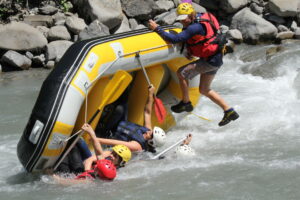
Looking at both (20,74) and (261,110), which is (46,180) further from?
(20,74)

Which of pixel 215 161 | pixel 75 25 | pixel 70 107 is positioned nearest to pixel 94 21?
pixel 75 25

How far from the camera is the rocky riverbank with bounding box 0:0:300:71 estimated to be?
34.6 feet

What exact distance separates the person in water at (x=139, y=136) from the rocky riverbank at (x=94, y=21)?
5.18 meters

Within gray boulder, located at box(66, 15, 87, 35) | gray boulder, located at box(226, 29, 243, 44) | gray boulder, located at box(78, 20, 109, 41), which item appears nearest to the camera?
gray boulder, located at box(78, 20, 109, 41)

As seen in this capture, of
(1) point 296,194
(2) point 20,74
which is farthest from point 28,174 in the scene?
(2) point 20,74

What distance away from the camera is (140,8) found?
1243 centimetres

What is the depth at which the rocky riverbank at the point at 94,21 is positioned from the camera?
10.5 meters

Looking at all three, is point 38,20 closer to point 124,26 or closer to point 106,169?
point 124,26

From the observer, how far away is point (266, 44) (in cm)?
1169

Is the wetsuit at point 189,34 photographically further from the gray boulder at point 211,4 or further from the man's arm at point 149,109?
the gray boulder at point 211,4

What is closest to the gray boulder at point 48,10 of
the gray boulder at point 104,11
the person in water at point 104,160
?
the gray boulder at point 104,11

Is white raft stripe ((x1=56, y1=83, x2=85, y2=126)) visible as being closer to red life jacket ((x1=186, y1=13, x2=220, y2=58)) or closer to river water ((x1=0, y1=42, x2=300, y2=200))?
river water ((x1=0, y1=42, x2=300, y2=200))

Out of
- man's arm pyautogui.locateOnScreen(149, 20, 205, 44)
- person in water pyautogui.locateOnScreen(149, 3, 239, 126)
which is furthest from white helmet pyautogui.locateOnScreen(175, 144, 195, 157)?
man's arm pyautogui.locateOnScreen(149, 20, 205, 44)

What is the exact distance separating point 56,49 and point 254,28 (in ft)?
14.4
